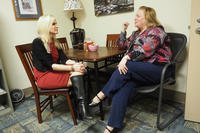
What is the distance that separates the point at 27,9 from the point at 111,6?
1.21 meters

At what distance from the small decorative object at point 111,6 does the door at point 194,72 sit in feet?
3.24

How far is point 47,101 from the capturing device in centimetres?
216

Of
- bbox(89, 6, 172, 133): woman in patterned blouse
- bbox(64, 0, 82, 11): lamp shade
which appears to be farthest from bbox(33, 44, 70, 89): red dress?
bbox(64, 0, 82, 11): lamp shade

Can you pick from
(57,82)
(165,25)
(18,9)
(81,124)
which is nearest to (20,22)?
(18,9)

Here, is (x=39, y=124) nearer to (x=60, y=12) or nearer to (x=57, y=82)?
(x=57, y=82)

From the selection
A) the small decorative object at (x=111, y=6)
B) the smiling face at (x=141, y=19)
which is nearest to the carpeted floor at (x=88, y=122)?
the smiling face at (x=141, y=19)

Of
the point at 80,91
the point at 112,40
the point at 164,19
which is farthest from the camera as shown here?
the point at 112,40

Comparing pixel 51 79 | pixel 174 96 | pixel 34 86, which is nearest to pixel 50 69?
pixel 51 79

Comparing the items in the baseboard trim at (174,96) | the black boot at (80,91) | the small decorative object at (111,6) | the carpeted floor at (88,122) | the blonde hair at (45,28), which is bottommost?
the carpeted floor at (88,122)

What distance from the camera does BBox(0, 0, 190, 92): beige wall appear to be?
201 cm

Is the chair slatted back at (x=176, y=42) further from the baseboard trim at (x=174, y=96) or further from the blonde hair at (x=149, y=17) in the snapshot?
the baseboard trim at (x=174, y=96)

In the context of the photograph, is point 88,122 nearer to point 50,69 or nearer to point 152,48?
point 50,69

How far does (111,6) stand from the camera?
2.59 meters

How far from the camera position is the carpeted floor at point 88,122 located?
1729 millimetres
